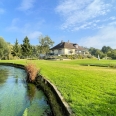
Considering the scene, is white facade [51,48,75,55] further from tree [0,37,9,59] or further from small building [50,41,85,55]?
tree [0,37,9,59]

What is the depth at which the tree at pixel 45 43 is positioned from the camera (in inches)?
2881

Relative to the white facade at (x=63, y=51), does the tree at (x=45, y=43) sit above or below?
above

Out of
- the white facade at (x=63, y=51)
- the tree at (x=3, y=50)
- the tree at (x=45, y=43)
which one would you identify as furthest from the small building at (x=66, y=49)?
the tree at (x=3, y=50)

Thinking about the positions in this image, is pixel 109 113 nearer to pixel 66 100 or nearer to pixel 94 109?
pixel 94 109

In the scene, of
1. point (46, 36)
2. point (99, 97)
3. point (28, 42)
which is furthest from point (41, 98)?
point (46, 36)

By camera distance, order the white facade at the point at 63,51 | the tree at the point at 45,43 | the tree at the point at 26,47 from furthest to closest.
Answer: the tree at the point at 45,43
the white facade at the point at 63,51
the tree at the point at 26,47

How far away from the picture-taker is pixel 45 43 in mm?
74062

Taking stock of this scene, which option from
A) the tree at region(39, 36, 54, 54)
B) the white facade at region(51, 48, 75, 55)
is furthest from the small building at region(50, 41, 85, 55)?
the tree at region(39, 36, 54, 54)

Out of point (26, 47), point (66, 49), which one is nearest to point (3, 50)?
point (26, 47)

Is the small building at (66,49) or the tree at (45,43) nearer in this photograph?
the small building at (66,49)

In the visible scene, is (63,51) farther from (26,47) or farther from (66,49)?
(26,47)

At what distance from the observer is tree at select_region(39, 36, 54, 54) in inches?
2881

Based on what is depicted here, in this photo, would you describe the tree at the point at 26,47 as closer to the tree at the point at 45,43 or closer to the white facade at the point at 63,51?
the white facade at the point at 63,51

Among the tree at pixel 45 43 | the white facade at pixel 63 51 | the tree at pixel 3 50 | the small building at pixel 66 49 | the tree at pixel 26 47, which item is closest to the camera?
the tree at pixel 3 50
